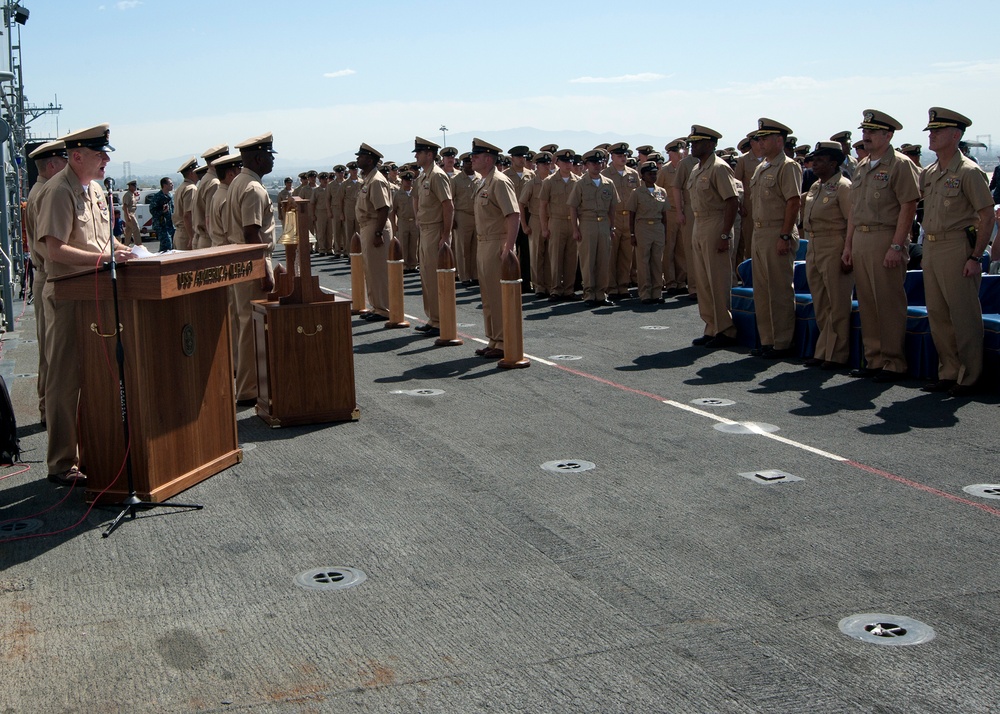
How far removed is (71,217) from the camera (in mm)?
6078

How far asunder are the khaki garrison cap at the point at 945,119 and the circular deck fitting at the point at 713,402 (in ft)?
9.00

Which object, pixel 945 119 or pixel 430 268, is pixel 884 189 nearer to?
pixel 945 119

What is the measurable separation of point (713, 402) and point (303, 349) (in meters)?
3.26

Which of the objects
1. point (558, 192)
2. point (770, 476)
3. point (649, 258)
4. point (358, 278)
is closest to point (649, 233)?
point (649, 258)

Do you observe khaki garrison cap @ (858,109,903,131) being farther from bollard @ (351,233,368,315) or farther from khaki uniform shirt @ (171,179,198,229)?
khaki uniform shirt @ (171,179,198,229)

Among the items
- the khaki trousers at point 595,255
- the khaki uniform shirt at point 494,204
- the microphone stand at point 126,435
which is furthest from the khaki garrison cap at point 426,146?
the microphone stand at point 126,435

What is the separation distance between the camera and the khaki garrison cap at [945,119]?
8.33 metres

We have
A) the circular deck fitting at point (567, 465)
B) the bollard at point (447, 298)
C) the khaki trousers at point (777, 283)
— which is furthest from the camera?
the bollard at point (447, 298)

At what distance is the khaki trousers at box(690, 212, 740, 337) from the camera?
440 inches

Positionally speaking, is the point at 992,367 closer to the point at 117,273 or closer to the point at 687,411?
the point at 687,411

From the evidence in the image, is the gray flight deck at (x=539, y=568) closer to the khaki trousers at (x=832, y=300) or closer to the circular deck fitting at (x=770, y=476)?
the circular deck fitting at (x=770, y=476)

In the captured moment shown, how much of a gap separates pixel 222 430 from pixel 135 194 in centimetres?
2726

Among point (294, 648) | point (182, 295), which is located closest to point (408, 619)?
point (294, 648)

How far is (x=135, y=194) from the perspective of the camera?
3173 centimetres
